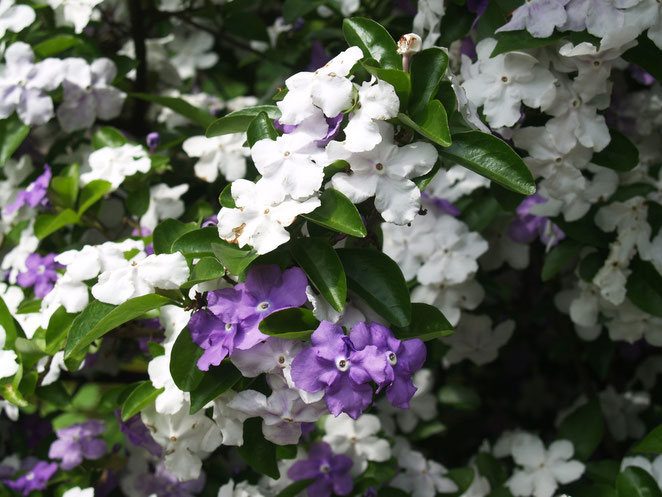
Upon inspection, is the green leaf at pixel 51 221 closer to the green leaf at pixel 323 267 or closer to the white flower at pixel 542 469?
the green leaf at pixel 323 267

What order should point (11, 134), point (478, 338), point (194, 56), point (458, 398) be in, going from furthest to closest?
point (194, 56), point (458, 398), point (478, 338), point (11, 134)

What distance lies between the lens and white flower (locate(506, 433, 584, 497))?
1589 mm

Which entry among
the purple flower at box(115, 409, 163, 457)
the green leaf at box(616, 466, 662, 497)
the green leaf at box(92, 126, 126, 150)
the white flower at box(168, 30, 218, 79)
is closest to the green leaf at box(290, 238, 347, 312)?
the purple flower at box(115, 409, 163, 457)

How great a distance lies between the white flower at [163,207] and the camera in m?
1.61

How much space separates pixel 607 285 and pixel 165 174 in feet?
3.27

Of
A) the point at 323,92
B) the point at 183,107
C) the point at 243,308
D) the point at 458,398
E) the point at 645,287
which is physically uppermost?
the point at 323,92

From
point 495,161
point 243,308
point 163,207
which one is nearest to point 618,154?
point 495,161

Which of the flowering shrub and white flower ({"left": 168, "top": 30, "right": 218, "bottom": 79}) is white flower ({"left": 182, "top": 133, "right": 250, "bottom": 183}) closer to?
the flowering shrub

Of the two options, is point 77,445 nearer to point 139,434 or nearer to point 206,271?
point 139,434

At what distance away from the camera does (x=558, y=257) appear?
1594mm

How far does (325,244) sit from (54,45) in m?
0.96

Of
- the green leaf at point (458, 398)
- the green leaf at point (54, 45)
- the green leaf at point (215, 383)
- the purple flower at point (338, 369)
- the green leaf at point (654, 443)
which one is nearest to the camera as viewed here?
the purple flower at point (338, 369)

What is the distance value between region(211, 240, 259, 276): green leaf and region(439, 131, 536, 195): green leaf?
1.03 ft

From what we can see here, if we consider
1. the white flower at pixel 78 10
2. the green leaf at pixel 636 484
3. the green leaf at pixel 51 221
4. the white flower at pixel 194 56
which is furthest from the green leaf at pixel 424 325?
the white flower at pixel 194 56
